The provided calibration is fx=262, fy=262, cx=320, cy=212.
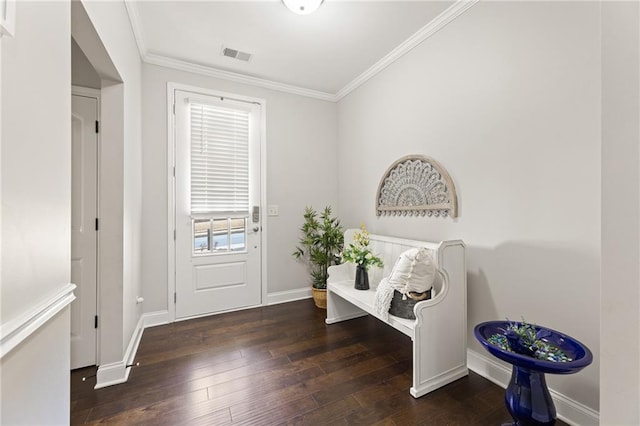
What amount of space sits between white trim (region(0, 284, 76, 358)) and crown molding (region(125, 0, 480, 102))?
2089 mm

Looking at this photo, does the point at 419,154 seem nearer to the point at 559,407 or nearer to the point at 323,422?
the point at 559,407

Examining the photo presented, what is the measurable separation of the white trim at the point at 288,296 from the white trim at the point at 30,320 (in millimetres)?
2320

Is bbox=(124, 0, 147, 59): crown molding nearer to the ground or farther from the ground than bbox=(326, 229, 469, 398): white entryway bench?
farther from the ground

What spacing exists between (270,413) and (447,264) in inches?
55.9

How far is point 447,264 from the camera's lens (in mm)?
1760

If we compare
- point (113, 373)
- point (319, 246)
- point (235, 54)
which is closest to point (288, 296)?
point (319, 246)

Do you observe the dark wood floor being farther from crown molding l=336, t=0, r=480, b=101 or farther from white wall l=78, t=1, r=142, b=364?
crown molding l=336, t=0, r=480, b=101

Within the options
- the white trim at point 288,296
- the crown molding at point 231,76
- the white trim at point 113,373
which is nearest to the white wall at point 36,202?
the white trim at point 113,373

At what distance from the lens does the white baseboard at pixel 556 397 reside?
1365 millimetres

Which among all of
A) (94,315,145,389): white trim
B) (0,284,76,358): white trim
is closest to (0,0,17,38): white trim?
(0,284,76,358): white trim

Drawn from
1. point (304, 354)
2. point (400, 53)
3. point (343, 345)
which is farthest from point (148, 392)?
point (400, 53)

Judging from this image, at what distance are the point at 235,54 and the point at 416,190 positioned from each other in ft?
7.26

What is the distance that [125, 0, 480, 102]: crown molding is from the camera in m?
2.02

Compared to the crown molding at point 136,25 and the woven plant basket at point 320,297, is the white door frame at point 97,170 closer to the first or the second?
the crown molding at point 136,25
